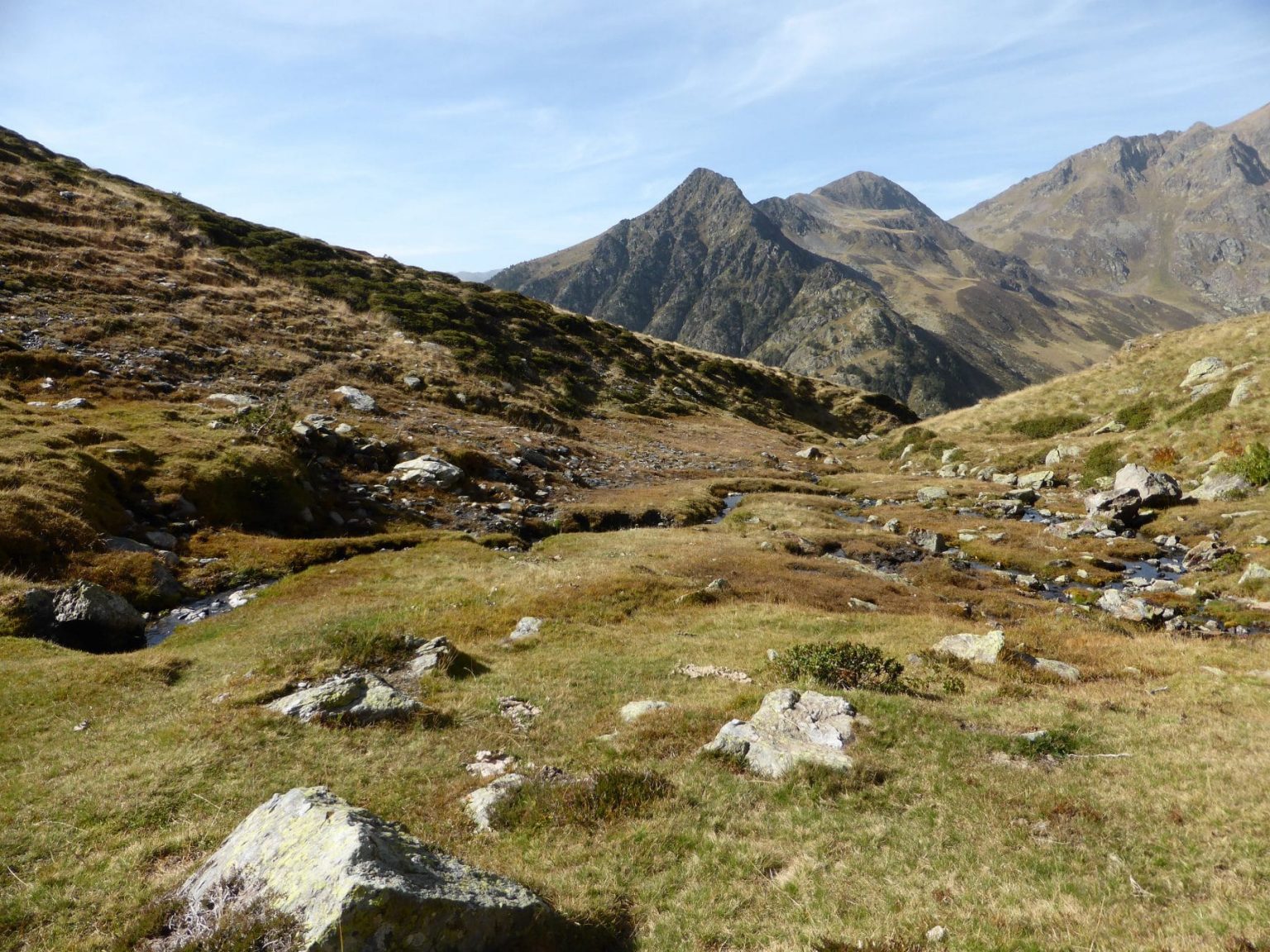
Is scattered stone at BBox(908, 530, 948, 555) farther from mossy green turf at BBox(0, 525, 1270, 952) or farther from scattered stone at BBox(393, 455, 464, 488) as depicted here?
scattered stone at BBox(393, 455, 464, 488)

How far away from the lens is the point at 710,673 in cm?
2053

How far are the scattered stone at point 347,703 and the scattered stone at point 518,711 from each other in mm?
2300

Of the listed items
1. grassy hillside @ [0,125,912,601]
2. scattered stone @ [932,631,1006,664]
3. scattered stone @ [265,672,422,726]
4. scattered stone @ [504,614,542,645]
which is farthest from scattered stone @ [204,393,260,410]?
scattered stone @ [932,631,1006,664]

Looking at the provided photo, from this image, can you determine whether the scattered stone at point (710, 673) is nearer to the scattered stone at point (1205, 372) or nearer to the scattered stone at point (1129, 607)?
the scattered stone at point (1129, 607)

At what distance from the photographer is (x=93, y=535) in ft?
97.3

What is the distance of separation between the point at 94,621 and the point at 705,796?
24802 millimetres

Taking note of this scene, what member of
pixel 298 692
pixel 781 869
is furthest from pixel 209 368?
pixel 781 869

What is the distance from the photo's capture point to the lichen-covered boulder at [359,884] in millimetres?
6801

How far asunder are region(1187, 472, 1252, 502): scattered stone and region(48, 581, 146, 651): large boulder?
212 feet

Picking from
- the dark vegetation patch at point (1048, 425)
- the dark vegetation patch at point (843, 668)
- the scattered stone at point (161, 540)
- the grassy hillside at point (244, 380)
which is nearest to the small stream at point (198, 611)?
the grassy hillside at point (244, 380)

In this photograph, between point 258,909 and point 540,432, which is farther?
point 540,432

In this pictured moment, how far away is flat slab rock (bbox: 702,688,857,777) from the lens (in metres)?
13.4

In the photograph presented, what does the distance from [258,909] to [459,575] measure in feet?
88.0

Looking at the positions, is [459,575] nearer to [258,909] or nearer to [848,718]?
[848,718]
